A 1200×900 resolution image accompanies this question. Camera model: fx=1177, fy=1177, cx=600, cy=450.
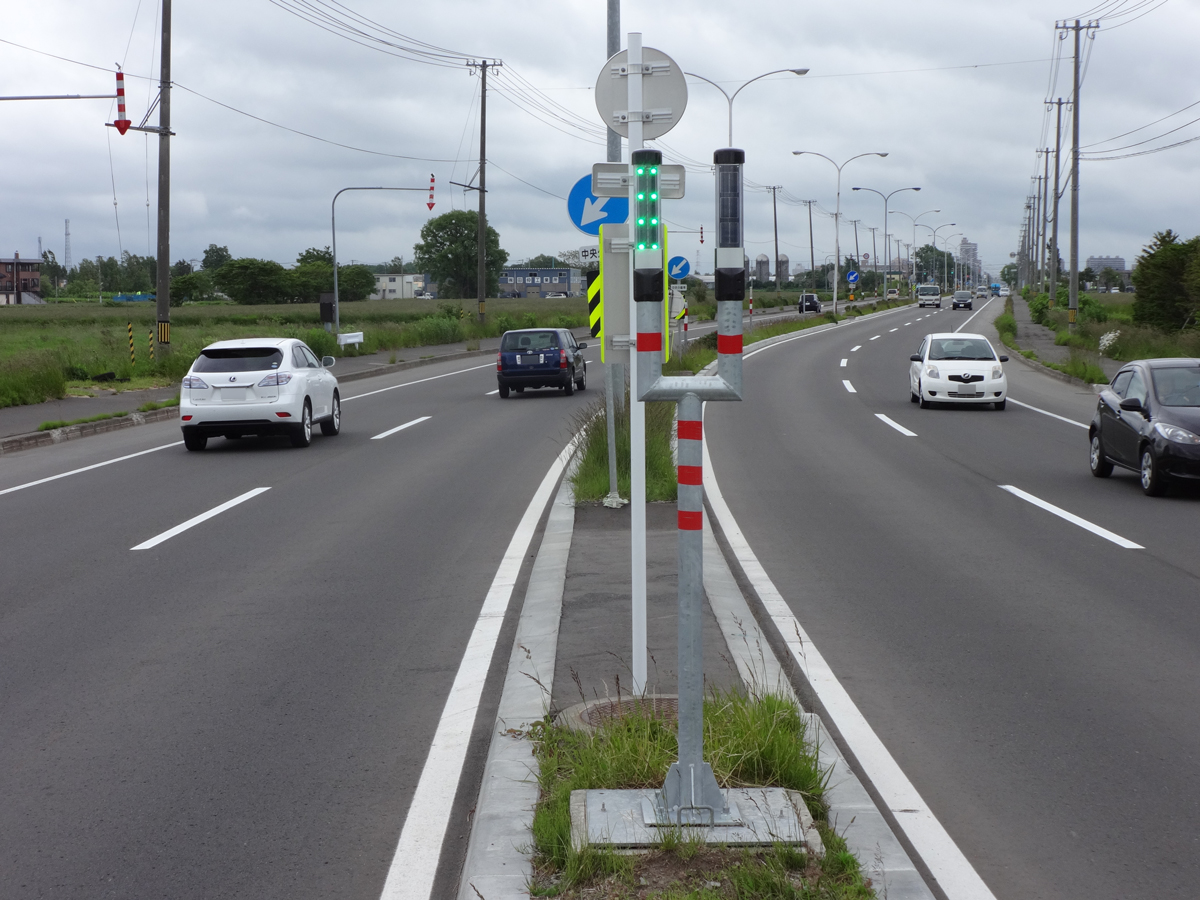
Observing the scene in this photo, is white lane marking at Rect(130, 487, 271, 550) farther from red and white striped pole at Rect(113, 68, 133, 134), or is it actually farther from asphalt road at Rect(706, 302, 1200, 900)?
red and white striped pole at Rect(113, 68, 133, 134)

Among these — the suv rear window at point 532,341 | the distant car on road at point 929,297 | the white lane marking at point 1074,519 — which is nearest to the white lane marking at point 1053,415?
the white lane marking at point 1074,519

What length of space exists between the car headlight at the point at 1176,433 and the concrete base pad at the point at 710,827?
30.8ft

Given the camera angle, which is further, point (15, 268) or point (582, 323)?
point (15, 268)

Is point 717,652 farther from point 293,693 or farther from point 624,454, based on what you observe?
point 624,454

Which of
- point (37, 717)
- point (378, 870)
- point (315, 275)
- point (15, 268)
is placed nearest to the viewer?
point (378, 870)

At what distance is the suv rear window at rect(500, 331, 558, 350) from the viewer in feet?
86.6

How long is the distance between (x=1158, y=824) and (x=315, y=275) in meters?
160

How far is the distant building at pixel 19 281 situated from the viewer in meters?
150

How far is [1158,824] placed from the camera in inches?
168

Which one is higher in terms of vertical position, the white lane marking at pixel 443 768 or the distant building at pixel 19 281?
the distant building at pixel 19 281

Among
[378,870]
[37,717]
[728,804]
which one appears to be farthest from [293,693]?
[728,804]

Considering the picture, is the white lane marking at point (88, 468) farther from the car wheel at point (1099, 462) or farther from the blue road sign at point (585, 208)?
the car wheel at point (1099, 462)

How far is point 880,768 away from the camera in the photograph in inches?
188

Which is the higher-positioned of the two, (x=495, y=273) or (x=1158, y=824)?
(x=495, y=273)
